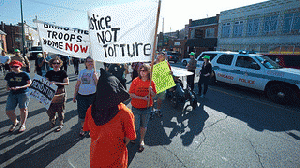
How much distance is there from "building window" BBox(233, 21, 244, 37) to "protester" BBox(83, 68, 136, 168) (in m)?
26.2

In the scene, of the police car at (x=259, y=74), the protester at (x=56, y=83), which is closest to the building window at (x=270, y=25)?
the police car at (x=259, y=74)

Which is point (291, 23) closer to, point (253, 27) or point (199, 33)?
point (253, 27)

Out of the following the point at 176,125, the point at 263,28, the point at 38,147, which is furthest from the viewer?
the point at 263,28

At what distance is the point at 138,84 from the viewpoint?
301 cm

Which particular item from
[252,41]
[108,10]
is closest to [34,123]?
[108,10]

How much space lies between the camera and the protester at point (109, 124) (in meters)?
1.52

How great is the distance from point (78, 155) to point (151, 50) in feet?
7.94

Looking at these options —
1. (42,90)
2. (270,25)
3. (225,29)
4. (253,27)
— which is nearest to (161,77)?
(42,90)

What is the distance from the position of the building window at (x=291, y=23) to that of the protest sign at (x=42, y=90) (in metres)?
24.1

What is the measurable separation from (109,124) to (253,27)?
85.1 feet

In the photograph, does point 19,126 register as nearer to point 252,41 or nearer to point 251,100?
point 251,100

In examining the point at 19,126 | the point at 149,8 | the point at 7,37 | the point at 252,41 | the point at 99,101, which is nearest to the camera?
the point at 99,101

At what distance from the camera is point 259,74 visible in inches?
265

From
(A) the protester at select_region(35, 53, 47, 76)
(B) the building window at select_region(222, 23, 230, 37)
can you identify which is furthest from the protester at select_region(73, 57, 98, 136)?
(B) the building window at select_region(222, 23, 230, 37)
